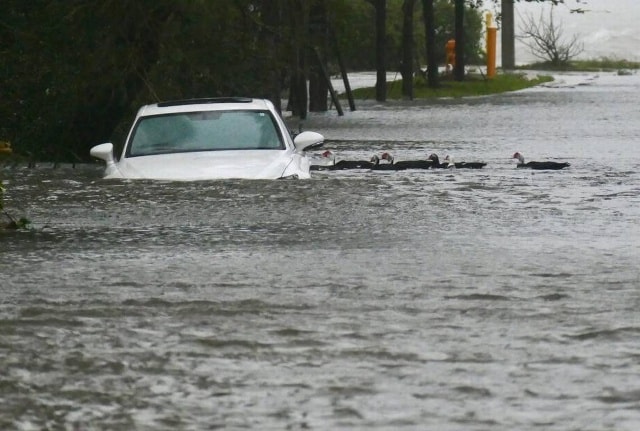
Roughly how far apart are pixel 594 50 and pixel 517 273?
10435 cm

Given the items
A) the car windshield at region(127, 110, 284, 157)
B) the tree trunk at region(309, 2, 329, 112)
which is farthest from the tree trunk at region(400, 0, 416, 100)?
the car windshield at region(127, 110, 284, 157)

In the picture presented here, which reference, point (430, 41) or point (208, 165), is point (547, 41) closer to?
point (430, 41)

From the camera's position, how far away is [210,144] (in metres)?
17.8

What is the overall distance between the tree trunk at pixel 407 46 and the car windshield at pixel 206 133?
92.1 ft

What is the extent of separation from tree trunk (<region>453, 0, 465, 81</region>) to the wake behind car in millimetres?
37087

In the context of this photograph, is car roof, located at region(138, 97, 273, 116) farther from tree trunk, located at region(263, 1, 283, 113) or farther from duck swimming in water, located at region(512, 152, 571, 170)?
tree trunk, located at region(263, 1, 283, 113)

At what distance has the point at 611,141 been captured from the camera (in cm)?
2845

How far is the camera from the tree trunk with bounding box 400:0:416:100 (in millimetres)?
46062

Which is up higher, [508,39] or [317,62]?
[317,62]

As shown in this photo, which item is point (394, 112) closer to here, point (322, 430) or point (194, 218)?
point (194, 218)

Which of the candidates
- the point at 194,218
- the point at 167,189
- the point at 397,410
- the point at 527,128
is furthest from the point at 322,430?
the point at 527,128

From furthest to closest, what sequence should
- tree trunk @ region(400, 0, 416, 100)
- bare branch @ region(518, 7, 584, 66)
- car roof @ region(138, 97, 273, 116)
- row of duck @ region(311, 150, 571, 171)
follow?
bare branch @ region(518, 7, 584, 66)
tree trunk @ region(400, 0, 416, 100)
row of duck @ region(311, 150, 571, 171)
car roof @ region(138, 97, 273, 116)

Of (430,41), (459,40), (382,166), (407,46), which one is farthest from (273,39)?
(459,40)

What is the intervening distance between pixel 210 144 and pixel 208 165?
84 centimetres
